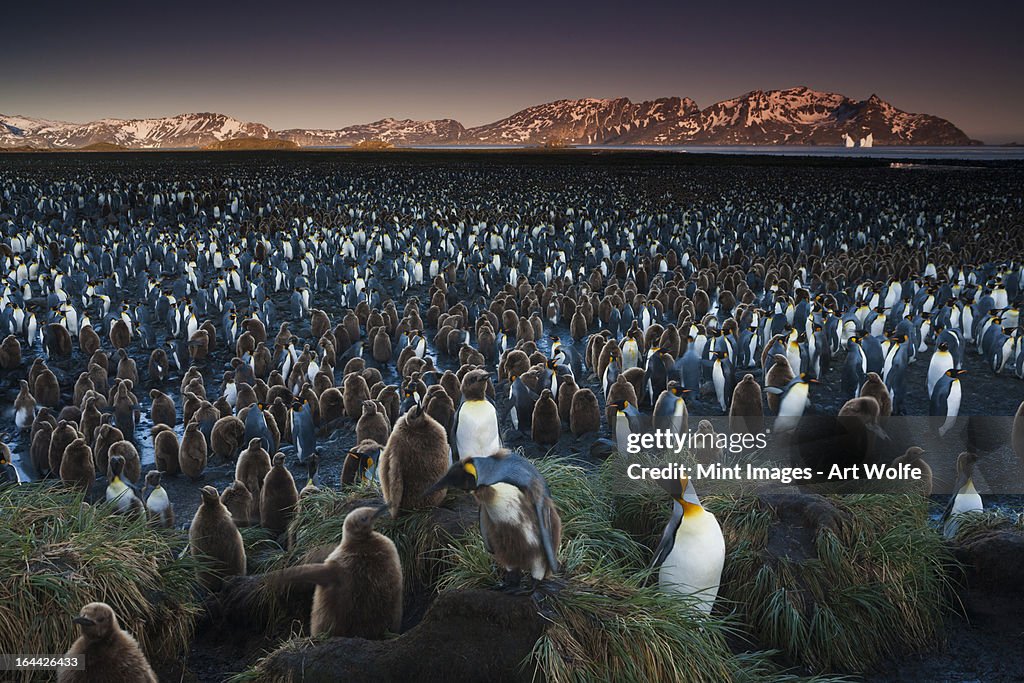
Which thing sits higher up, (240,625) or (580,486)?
(580,486)

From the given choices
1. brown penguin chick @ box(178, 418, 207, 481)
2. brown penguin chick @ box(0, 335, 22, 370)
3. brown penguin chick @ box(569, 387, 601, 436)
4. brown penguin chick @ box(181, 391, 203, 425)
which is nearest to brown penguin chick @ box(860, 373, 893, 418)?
brown penguin chick @ box(569, 387, 601, 436)

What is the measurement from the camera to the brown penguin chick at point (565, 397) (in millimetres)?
8680

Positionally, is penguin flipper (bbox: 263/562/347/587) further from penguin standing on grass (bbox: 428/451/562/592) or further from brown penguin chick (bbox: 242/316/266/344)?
brown penguin chick (bbox: 242/316/266/344)

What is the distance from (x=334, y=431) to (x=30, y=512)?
14.8 feet

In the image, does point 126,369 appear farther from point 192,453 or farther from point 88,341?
point 192,453

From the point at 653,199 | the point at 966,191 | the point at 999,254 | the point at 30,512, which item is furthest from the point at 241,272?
the point at 966,191

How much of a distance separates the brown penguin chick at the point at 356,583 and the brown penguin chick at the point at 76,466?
4.17m

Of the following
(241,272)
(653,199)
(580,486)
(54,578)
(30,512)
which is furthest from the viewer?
(653,199)

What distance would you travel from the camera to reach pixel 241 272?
1781 cm

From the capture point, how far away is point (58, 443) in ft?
23.8

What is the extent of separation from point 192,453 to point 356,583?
15.2ft

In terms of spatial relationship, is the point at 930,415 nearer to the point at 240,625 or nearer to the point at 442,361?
the point at 442,361

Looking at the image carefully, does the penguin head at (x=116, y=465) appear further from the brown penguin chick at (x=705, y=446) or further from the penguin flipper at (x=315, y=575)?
the brown penguin chick at (x=705, y=446)

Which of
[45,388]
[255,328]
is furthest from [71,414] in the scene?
[255,328]
